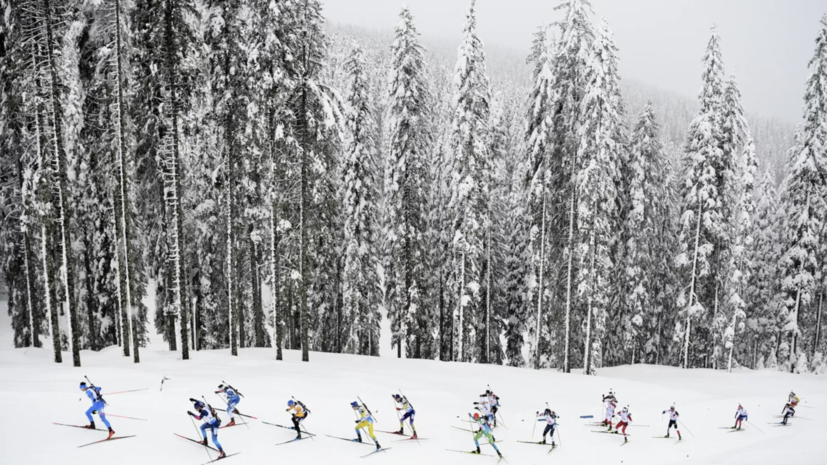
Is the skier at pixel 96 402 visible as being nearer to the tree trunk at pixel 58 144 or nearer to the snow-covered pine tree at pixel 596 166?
the tree trunk at pixel 58 144

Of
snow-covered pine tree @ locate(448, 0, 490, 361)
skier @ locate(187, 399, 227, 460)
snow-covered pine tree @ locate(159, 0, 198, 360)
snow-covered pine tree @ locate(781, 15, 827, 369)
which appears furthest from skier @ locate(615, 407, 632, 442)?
snow-covered pine tree @ locate(781, 15, 827, 369)

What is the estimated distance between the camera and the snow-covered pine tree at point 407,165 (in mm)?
27359

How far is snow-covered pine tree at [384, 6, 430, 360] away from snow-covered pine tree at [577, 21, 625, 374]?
9538 millimetres

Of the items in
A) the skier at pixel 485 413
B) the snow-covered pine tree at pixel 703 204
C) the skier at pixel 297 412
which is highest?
the snow-covered pine tree at pixel 703 204

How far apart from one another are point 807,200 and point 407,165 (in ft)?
88.9

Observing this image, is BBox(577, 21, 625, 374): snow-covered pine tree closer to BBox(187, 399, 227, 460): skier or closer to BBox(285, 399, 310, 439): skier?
BBox(285, 399, 310, 439): skier

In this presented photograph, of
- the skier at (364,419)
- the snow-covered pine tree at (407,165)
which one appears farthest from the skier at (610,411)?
the snow-covered pine tree at (407,165)

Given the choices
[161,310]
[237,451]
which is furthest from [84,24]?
[237,451]

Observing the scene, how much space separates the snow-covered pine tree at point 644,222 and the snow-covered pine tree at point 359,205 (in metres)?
18.5

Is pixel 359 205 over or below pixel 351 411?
over

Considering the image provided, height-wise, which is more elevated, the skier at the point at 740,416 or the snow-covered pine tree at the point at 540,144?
the snow-covered pine tree at the point at 540,144

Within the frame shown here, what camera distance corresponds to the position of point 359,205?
1241 inches

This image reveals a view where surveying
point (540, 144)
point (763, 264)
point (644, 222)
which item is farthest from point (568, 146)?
point (763, 264)

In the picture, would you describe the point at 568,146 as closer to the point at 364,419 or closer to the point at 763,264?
the point at 364,419
